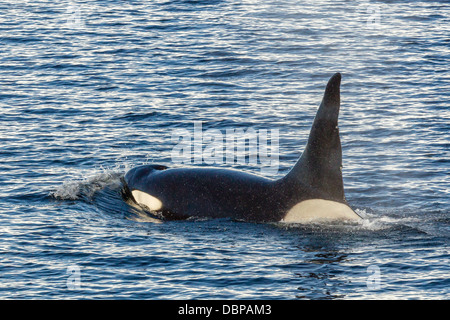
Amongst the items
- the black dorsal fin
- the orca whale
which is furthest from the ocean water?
the black dorsal fin

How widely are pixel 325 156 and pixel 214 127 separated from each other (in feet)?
35.6

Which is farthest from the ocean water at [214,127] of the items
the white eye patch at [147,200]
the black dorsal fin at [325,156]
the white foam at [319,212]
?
the black dorsal fin at [325,156]

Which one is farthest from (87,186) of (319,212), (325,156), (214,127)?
(214,127)

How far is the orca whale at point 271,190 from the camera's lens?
16.0 meters

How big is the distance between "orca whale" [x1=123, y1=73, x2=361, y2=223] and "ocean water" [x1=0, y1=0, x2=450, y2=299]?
31 centimetres

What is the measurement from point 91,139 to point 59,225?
26.4 feet

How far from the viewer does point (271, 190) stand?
16875 millimetres

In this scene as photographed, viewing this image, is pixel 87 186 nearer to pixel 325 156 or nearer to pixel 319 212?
pixel 319 212

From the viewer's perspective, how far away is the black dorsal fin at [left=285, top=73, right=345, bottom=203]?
1551cm

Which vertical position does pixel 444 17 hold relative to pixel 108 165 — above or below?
above

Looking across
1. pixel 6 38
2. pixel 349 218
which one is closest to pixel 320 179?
pixel 349 218

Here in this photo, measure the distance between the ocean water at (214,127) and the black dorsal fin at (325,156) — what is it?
2.67ft

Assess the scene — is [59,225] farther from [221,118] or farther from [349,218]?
[221,118]

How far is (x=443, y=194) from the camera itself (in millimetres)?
19953
